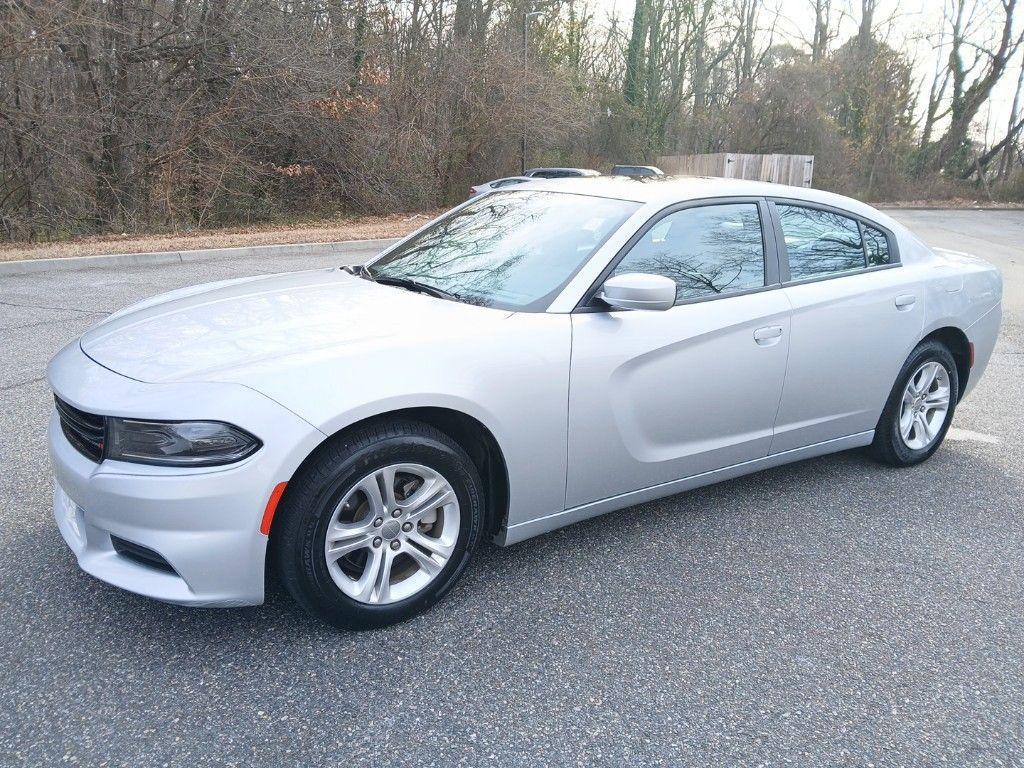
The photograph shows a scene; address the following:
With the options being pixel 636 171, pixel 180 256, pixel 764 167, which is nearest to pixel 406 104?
pixel 180 256

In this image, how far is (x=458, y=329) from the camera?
304 cm

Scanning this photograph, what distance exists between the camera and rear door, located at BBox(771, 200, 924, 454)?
12.9ft

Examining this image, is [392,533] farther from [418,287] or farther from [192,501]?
[418,287]

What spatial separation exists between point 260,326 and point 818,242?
2.73 m

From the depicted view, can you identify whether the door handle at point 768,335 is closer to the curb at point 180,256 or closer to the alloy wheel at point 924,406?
the alloy wheel at point 924,406

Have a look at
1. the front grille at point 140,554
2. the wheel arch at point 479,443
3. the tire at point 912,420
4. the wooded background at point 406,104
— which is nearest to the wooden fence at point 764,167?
the wooded background at point 406,104

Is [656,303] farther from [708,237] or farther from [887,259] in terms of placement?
[887,259]

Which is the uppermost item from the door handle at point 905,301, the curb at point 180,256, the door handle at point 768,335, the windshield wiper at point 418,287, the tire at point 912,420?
the windshield wiper at point 418,287

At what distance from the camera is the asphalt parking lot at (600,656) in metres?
2.38

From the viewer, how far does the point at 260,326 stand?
3.06m

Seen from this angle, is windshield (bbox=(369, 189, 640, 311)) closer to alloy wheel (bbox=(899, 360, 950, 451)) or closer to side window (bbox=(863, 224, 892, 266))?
side window (bbox=(863, 224, 892, 266))

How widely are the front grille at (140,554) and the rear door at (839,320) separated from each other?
2693 mm

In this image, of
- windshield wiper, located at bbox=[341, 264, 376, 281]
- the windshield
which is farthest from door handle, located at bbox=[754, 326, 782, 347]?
windshield wiper, located at bbox=[341, 264, 376, 281]

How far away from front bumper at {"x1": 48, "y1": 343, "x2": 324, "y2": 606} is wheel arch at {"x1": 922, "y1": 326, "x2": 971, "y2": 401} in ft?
11.7
